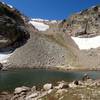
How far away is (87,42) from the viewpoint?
473 ft

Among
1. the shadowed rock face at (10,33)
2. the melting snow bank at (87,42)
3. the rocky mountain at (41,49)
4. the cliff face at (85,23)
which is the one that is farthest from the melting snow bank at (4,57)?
the cliff face at (85,23)

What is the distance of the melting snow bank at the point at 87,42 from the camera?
135438 mm

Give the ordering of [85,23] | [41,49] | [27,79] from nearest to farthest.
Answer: [27,79] → [41,49] → [85,23]

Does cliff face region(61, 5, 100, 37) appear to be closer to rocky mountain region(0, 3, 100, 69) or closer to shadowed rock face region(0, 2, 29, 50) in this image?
rocky mountain region(0, 3, 100, 69)

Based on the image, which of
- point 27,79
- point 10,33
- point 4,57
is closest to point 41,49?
point 10,33

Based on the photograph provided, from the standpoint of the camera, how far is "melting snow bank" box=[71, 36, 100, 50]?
13544 centimetres

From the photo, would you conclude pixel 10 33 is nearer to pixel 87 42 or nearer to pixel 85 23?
pixel 87 42

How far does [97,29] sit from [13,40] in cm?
5647

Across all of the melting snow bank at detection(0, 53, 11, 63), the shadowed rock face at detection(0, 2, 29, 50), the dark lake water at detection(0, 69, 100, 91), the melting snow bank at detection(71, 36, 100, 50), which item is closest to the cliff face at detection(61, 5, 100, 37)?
the melting snow bank at detection(71, 36, 100, 50)

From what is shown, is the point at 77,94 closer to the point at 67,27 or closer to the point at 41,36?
the point at 41,36

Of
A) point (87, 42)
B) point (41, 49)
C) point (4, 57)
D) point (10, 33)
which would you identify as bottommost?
point (4, 57)

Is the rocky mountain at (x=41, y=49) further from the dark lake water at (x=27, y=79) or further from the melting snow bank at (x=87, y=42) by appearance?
the dark lake water at (x=27, y=79)

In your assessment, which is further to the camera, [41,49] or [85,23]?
[85,23]

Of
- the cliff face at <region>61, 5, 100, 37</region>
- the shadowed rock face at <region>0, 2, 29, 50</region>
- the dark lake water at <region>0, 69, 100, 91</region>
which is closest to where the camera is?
the dark lake water at <region>0, 69, 100, 91</region>
